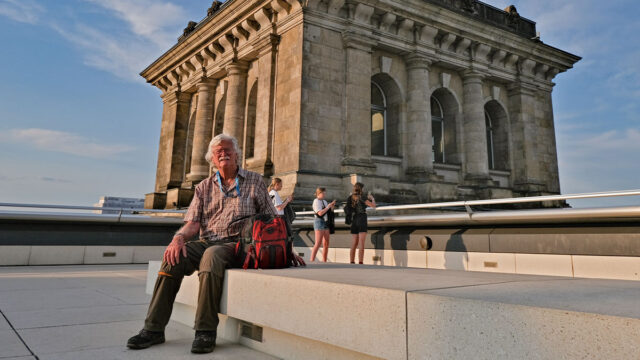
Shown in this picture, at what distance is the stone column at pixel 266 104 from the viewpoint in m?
16.4

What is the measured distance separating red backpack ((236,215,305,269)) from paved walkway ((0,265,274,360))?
2.35 ft

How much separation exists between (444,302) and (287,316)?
1.21 meters

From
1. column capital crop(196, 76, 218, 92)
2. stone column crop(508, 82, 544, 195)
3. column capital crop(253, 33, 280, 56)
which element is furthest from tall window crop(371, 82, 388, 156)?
column capital crop(196, 76, 218, 92)

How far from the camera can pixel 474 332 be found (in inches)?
72.2

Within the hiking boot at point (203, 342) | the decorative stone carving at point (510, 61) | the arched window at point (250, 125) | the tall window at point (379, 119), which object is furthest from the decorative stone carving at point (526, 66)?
the hiking boot at point (203, 342)

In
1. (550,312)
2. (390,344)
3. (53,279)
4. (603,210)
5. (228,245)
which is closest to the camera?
(550,312)

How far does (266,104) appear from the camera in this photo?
1670 centimetres

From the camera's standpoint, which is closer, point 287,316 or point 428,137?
point 287,316

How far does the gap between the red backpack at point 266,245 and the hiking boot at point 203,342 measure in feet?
2.09

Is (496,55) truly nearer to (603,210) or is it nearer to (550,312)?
(603,210)

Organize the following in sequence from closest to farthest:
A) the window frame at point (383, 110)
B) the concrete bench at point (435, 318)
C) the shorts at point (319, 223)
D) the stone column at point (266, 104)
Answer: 1. the concrete bench at point (435, 318)
2. the shorts at point (319, 223)
3. the stone column at point (266, 104)
4. the window frame at point (383, 110)

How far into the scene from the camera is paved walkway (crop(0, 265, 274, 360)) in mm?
3008

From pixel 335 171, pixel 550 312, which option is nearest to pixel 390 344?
pixel 550 312

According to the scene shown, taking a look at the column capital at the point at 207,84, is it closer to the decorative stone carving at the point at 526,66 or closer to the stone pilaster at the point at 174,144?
the stone pilaster at the point at 174,144
